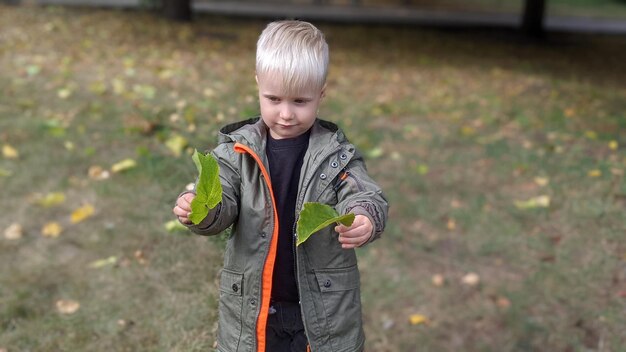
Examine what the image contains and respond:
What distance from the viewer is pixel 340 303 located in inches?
80.7

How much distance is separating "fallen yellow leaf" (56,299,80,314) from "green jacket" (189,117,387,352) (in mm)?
1648

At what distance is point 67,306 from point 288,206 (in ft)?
6.20

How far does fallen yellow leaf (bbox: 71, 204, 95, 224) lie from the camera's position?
169 inches

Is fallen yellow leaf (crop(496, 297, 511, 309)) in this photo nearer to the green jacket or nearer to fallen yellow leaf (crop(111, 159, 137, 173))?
the green jacket

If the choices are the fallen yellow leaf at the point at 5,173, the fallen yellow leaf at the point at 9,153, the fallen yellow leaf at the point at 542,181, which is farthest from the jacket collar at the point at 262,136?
the fallen yellow leaf at the point at 542,181

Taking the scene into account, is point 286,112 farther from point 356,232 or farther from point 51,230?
point 51,230

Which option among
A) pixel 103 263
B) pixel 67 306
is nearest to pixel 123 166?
pixel 103 263

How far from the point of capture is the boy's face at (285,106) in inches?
76.6

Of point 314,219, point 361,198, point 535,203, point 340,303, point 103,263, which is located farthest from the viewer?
point 535,203

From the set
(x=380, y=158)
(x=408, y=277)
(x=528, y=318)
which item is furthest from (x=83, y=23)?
(x=528, y=318)

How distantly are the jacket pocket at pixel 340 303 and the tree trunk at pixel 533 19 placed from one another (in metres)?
13.9

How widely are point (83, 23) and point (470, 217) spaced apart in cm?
740

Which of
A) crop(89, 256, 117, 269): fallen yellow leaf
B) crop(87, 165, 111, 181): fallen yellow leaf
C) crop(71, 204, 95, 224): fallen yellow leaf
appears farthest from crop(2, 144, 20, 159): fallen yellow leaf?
crop(89, 256, 117, 269): fallen yellow leaf

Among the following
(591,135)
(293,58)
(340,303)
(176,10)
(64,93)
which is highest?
(293,58)
